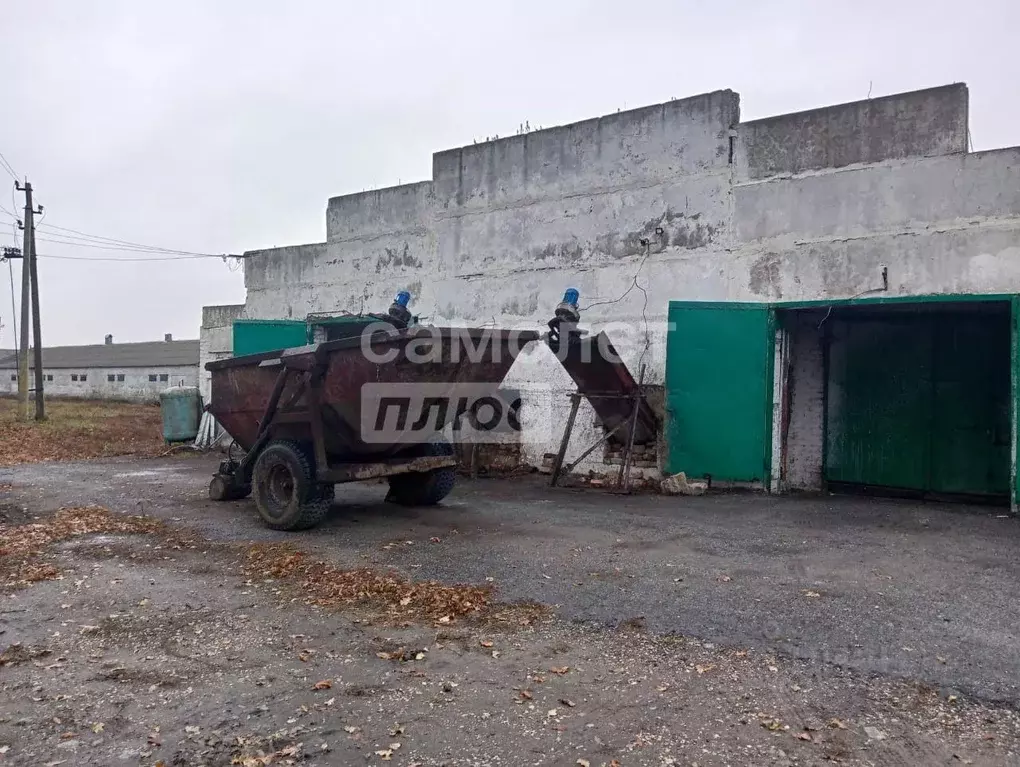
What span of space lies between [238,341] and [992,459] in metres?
13.0

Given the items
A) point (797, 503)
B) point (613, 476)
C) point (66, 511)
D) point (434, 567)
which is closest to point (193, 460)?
point (66, 511)

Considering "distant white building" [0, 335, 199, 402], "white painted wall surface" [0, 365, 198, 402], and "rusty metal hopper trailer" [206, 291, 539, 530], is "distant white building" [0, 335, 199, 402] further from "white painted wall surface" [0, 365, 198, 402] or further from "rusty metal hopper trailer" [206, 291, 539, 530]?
"rusty metal hopper trailer" [206, 291, 539, 530]

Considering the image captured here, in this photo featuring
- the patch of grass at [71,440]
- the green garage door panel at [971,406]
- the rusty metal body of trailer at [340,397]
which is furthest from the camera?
the patch of grass at [71,440]

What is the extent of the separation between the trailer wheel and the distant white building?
35.0 meters

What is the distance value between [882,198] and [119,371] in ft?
157

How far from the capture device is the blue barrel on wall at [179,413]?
16.3 metres

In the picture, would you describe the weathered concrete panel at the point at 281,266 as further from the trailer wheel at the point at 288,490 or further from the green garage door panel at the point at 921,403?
the green garage door panel at the point at 921,403

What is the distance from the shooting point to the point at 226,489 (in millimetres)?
9281

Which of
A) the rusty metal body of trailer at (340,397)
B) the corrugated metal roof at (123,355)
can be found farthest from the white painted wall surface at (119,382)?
the rusty metal body of trailer at (340,397)

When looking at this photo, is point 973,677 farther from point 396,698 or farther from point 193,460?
point 193,460

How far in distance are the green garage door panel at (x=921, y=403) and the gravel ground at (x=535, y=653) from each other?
2780mm

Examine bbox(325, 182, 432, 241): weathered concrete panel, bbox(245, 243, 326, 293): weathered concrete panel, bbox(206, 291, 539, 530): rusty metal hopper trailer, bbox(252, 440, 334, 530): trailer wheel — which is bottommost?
bbox(252, 440, 334, 530): trailer wheel

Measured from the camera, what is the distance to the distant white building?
43.7 metres

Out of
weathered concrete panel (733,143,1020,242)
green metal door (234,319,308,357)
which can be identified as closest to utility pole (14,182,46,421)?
green metal door (234,319,308,357)
